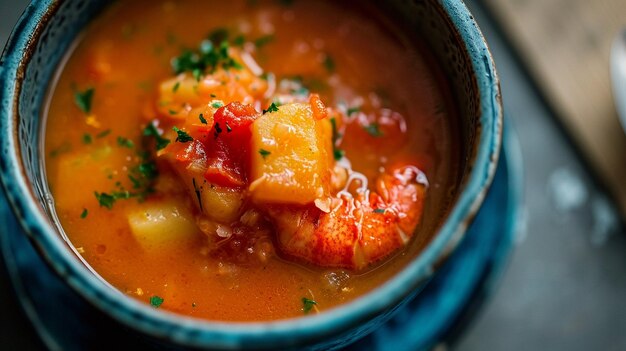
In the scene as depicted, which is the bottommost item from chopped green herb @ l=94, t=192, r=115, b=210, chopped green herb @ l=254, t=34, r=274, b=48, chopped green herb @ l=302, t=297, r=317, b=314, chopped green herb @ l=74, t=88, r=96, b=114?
chopped green herb @ l=302, t=297, r=317, b=314

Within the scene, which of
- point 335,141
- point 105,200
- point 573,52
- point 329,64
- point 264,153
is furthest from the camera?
point 573,52

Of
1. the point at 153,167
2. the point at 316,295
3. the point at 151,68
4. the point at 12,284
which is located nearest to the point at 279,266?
the point at 316,295

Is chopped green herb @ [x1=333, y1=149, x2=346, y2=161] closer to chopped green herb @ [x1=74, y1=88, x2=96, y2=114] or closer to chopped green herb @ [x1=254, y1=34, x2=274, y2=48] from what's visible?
chopped green herb @ [x1=254, y1=34, x2=274, y2=48]

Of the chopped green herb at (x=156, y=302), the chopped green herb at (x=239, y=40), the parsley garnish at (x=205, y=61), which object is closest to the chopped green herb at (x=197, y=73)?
the parsley garnish at (x=205, y=61)

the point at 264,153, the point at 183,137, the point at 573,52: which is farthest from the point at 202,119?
the point at 573,52

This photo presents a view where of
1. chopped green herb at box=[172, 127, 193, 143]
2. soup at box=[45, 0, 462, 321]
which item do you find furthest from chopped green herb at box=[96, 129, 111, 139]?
chopped green herb at box=[172, 127, 193, 143]

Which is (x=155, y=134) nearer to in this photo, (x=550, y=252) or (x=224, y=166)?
(x=224, y=166)

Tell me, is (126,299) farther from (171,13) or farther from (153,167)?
(171,13)
